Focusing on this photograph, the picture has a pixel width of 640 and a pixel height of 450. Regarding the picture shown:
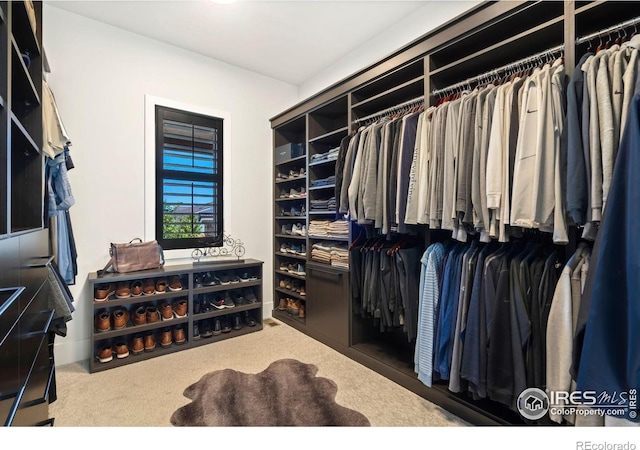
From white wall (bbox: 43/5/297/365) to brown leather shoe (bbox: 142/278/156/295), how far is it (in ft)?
1.20

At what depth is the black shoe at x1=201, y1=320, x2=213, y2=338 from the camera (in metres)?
2.64

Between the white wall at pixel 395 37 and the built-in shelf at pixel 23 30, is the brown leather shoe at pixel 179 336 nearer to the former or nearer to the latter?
the built-in shelf at pixel 23 30

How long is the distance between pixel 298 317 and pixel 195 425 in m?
1.59

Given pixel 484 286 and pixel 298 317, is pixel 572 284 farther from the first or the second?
pixel 298 317

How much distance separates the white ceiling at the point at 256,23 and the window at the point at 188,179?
2.22 feet

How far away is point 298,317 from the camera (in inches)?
120

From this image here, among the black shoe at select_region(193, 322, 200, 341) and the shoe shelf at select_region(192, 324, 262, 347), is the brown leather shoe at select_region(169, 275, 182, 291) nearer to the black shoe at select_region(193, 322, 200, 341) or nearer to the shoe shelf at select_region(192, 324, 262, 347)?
the black shoe at select_region(193, 322, 200, 341)

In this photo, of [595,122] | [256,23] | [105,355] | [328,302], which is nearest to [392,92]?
[595,122]

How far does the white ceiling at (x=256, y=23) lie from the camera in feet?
7.45

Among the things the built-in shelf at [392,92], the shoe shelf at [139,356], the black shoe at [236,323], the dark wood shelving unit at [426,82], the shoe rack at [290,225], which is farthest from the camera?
the shoe rack at [290,225]

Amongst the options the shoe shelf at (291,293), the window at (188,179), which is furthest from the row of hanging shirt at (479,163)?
the window at (188,179)

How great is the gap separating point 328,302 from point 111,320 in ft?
5.83

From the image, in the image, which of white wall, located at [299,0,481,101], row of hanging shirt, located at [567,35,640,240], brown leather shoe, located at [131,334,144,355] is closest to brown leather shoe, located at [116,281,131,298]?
brown leather shoe, located at [131,334,144,355]
